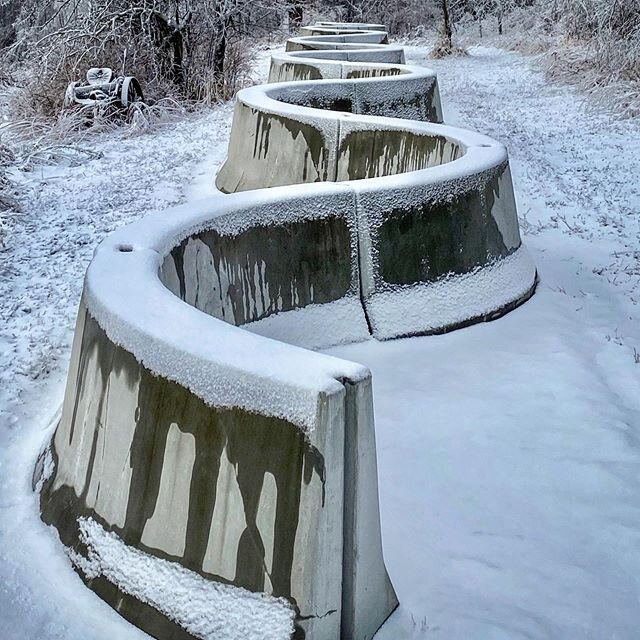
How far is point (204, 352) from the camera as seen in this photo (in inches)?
88.2

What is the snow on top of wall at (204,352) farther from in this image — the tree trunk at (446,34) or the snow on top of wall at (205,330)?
the tree trunk at (446,34)

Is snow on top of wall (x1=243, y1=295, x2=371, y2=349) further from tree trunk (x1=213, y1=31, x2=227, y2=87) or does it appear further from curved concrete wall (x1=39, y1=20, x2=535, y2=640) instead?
tree trunk (x1=213, y1=31, x2=227, y2=87)

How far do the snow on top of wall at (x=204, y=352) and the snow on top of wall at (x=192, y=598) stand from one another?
54 cm

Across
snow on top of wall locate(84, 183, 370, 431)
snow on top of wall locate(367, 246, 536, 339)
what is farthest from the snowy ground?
snow on top of wall locate(84, 183, 370, 431)

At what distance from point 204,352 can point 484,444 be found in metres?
1.75

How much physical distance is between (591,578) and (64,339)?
Result: 3356 mm

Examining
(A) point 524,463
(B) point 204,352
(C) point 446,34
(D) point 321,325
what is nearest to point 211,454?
(B) point 204,352

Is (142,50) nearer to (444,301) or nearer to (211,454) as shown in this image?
(444,301)

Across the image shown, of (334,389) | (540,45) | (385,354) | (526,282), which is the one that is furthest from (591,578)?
(540,45)

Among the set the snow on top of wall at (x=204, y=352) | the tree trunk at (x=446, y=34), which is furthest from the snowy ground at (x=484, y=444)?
the tree trunk at (x=446, y=34)

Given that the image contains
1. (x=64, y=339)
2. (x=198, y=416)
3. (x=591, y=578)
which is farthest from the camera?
(x=64, y=339)

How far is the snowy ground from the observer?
98.3 inches

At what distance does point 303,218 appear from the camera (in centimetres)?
421

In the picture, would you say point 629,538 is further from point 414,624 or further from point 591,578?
point 414,624
